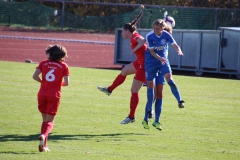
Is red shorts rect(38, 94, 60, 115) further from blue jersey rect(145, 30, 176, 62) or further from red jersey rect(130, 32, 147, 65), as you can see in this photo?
red jersey rect(130, 32, 147, 65)

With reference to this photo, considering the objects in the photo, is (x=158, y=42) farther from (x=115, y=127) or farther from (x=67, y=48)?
(x=67, y=48)

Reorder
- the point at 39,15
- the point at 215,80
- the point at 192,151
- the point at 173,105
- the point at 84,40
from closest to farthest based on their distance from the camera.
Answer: the point at 192,151 → the point at 173,105 → the point at 215,80 → the point at 84,40 → the point at 39,15

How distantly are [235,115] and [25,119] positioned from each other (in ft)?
15.0

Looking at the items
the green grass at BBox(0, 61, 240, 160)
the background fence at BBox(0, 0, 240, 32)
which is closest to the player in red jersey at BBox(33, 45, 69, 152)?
the green grass at BBox(0, 61, 240, 160)

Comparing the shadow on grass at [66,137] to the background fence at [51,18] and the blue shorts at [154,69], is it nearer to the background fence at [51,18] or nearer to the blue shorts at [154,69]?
the blue shorts at [154,69]

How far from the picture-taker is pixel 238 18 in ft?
102

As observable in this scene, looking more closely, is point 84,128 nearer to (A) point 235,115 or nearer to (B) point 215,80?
(A) point 235,115

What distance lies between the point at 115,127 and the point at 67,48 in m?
20.9

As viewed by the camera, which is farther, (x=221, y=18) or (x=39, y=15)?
(x=39, y=15)

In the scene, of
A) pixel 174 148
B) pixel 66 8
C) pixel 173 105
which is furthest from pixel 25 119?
pixel 66 8

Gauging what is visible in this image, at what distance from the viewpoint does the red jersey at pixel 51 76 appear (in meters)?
8.01

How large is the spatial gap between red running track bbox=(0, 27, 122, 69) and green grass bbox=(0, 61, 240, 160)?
861 cm

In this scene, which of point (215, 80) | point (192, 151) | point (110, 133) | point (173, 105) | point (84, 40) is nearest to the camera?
point (192, 151)

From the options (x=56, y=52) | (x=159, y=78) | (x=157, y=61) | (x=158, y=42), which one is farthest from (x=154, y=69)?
(x=56, y=52)
